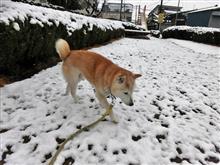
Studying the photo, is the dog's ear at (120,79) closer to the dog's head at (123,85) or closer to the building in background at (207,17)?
A: the dog's head at (123,85)

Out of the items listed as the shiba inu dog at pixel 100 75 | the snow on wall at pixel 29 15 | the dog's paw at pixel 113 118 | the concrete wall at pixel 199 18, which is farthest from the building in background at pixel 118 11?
the dog's paw at pixel 113 118

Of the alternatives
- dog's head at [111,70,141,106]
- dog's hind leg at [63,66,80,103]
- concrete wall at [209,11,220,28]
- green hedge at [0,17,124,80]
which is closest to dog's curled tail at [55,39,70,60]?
dog's hind leg at [63,66,80,103]

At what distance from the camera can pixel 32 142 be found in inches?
115

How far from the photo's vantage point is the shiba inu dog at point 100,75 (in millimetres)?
3041

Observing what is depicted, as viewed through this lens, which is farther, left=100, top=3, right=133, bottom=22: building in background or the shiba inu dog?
left=100, top=3, right=133, bottom=22: building in background

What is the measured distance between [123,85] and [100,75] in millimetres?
507

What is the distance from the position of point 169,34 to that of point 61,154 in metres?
24.5

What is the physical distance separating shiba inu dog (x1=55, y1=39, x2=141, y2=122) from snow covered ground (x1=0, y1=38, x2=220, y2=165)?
388mm

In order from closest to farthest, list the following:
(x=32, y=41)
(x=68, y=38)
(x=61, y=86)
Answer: (x=61, y=86)
(x=32, y=41)
(x=68, y=38)

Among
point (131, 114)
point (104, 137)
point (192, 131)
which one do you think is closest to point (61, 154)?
point (104, 137)

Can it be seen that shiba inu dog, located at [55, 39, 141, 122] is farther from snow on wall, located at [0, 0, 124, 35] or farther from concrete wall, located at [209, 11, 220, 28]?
concrete wall, located at [209, 11, 220, 28]

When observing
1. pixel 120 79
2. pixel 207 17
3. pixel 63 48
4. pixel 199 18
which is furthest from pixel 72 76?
pixel 199 18

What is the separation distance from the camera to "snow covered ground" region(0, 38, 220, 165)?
2.76 m

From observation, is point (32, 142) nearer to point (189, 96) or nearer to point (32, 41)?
point (32, 41)
